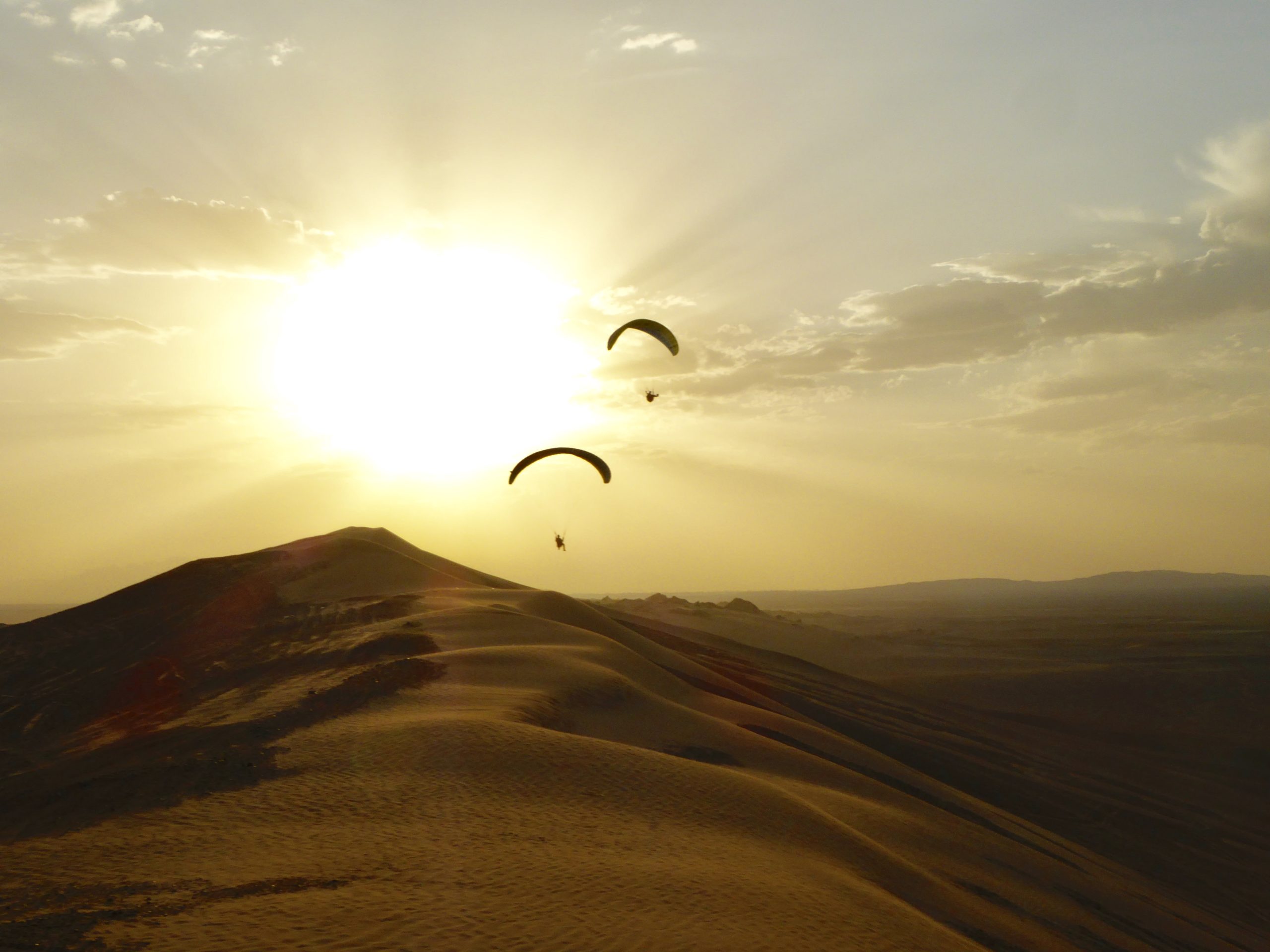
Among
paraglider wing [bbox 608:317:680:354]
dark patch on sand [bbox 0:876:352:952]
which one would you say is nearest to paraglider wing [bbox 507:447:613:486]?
paraglider wing [bbox 608:317:680:354]

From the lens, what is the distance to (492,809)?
1338cm

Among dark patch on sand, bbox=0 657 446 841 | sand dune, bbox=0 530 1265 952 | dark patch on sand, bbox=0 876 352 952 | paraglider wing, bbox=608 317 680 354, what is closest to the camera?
dark patch on sand, bbox=0 876 352 952

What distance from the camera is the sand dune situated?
9.69 m

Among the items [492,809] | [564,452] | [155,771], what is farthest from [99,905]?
[564,452]

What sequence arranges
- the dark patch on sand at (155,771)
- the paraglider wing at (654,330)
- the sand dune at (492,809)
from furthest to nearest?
the paraglider wing at (654,330) → the dark patch on sand at (155,771) → the sand dune at (492,809)

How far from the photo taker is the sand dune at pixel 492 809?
9.69 m

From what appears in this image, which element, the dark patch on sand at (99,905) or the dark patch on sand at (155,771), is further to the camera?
the dark patch on sand at (155,771)

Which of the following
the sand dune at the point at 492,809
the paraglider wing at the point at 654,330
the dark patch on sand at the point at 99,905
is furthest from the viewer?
the paraglider wing at the point at 654,330

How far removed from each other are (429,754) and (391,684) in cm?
710

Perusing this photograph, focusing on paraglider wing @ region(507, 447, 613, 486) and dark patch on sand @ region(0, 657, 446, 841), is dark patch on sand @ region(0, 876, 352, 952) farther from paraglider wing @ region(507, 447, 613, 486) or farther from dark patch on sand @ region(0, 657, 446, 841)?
paraglider wing @ region(507, 447, 613, 486)

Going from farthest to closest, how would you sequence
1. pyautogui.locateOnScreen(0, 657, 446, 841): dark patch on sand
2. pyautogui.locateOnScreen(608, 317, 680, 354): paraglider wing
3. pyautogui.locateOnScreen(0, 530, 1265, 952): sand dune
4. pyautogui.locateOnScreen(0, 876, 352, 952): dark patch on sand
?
pyautogui.locateOnScreen(608, 317, 680, 354): paraglider wing < pyautogui.locateOnScreen(0, 657, 446, 841): dark patch on sand < pyautogui.locateOnScreen(0, 530, 1265, 952): sand dune < pyautogui.locateOnScreen(0, 876, 352, 952): dark patch on sand

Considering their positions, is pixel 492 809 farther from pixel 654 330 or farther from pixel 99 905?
pixel 654 330

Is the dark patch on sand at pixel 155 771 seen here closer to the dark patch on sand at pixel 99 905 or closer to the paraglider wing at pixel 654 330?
the dark patch on sand at pixel 99 905

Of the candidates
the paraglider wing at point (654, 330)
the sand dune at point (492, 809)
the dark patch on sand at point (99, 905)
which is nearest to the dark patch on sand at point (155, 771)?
the sand dune at point (492, 809)
